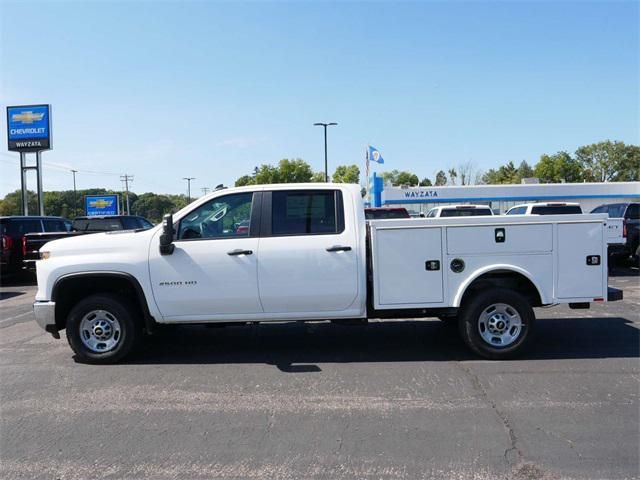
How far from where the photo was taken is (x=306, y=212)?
5.97 meters

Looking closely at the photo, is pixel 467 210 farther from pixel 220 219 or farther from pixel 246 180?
pixel 246 180

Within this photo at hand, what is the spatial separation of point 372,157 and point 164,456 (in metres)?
33.9

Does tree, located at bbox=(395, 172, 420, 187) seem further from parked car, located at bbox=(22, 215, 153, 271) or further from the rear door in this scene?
the rear door

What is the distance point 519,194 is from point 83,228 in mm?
32204

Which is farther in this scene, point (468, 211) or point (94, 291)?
point (468, 211)

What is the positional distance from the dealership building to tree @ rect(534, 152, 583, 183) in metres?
45.3

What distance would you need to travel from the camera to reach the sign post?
3181 cm

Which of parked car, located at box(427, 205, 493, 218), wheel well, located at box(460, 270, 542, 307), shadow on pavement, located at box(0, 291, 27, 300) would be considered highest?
parked car, located at box(427, 205, 493, 218)

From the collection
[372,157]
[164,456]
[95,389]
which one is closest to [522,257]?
[164,456]

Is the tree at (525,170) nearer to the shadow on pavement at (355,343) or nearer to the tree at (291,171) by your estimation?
the tree at (291,171)

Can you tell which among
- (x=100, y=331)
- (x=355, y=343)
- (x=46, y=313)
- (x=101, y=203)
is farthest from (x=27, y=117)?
(x=355, y=343)

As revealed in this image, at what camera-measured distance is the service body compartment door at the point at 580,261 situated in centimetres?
580

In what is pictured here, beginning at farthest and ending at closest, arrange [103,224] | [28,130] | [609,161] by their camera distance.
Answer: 1. [609,161]
2. [28,130]
3. [103,224]

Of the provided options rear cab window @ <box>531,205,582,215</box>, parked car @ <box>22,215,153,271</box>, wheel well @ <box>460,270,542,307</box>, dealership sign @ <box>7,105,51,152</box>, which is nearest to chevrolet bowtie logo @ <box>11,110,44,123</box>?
dealership sign @ <box>7,105,51,152</box>
